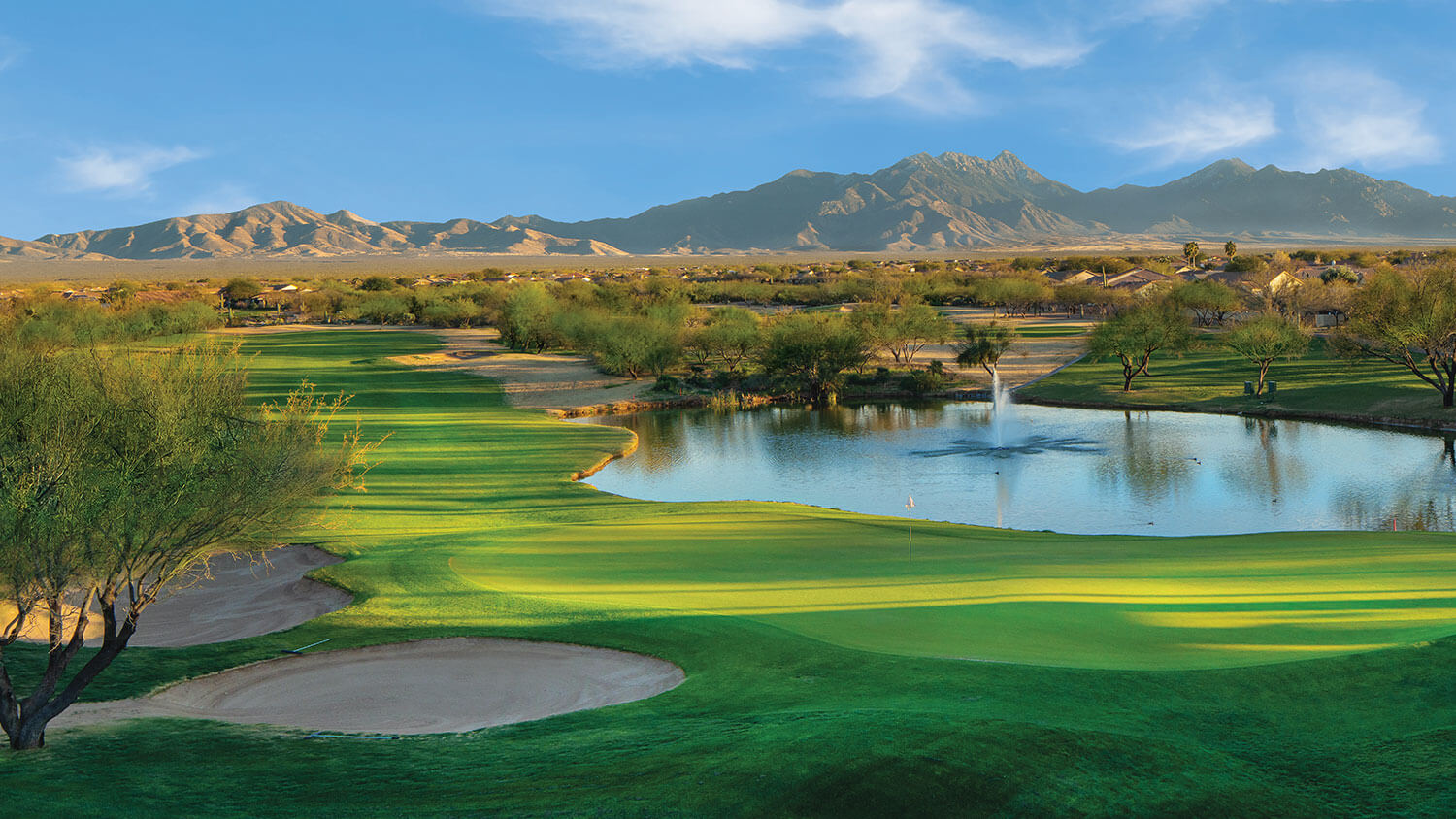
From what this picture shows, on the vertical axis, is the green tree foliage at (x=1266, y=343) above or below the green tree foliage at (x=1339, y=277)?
below

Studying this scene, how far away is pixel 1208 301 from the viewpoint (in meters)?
93.5

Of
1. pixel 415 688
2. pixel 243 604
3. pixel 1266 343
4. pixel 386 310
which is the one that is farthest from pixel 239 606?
pixel 386 310

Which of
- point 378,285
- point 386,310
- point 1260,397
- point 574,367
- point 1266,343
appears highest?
point 378,285

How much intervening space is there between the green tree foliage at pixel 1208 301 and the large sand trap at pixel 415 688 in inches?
3446

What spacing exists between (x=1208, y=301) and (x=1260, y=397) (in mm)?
40667

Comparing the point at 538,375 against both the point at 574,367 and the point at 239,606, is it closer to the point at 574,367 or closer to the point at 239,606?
the point at 574,367

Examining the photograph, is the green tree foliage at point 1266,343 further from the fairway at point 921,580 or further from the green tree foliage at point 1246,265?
the green tree foliage at point 1246,265

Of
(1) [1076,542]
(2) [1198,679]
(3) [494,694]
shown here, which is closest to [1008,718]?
(2) [1198,679]

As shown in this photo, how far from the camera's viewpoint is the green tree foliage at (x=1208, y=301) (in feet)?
307

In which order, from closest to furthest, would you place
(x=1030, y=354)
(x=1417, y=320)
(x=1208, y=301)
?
(x=1417, y=320), (x=1030, y=354), (x=1208, y=301)

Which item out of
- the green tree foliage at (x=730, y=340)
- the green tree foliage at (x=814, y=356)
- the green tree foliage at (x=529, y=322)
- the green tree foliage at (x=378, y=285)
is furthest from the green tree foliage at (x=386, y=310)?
the green tree foliage at (x=814, y=356)

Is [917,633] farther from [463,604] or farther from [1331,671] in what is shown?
[463,604]

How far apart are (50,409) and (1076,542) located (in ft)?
68.9

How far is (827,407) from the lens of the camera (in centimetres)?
6669
